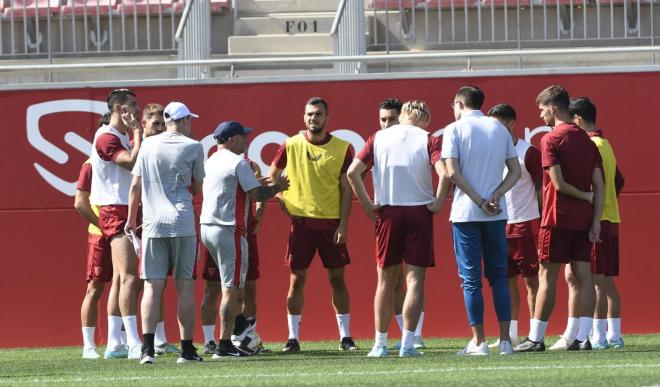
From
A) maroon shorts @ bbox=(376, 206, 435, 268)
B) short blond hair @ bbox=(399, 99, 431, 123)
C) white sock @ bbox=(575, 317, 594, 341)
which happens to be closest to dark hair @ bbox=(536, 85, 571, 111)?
short blond hair @ bbox=(399, 99, 431, 123)

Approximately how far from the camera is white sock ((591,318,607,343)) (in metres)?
10.7

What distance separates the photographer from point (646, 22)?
1415 centimetres

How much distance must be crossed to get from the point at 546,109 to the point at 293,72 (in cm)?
408

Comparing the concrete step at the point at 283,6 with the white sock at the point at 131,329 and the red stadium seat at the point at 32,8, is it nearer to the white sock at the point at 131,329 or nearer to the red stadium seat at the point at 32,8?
the red stadium seat at the point at 32,8

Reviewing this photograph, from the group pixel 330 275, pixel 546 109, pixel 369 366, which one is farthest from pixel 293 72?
pixel 369 366

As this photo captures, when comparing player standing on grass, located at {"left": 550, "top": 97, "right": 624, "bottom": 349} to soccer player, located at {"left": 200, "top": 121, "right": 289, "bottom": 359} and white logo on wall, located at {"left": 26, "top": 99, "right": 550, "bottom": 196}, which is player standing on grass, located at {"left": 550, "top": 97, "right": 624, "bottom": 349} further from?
white logo on wall, located at {"left": 26, "top": 99, "right": 550, "bottom": 196}

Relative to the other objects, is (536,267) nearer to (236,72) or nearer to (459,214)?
(459,214)

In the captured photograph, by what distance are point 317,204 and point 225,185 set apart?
56.7 inches

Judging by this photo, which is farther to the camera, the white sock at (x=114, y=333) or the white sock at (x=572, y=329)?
the white sock at (x=114, y=333)

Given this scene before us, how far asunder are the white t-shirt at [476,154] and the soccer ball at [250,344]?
7.31ft

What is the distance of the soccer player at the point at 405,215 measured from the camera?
32.4 ft

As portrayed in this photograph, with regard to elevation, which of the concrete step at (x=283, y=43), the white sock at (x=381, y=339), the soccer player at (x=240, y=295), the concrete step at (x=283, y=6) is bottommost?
the white sock at (x=381, y=339)

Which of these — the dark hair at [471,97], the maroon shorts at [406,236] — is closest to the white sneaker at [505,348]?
the maroon shorts at [406,236]

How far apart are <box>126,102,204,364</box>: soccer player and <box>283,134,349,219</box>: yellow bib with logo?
1.78m
